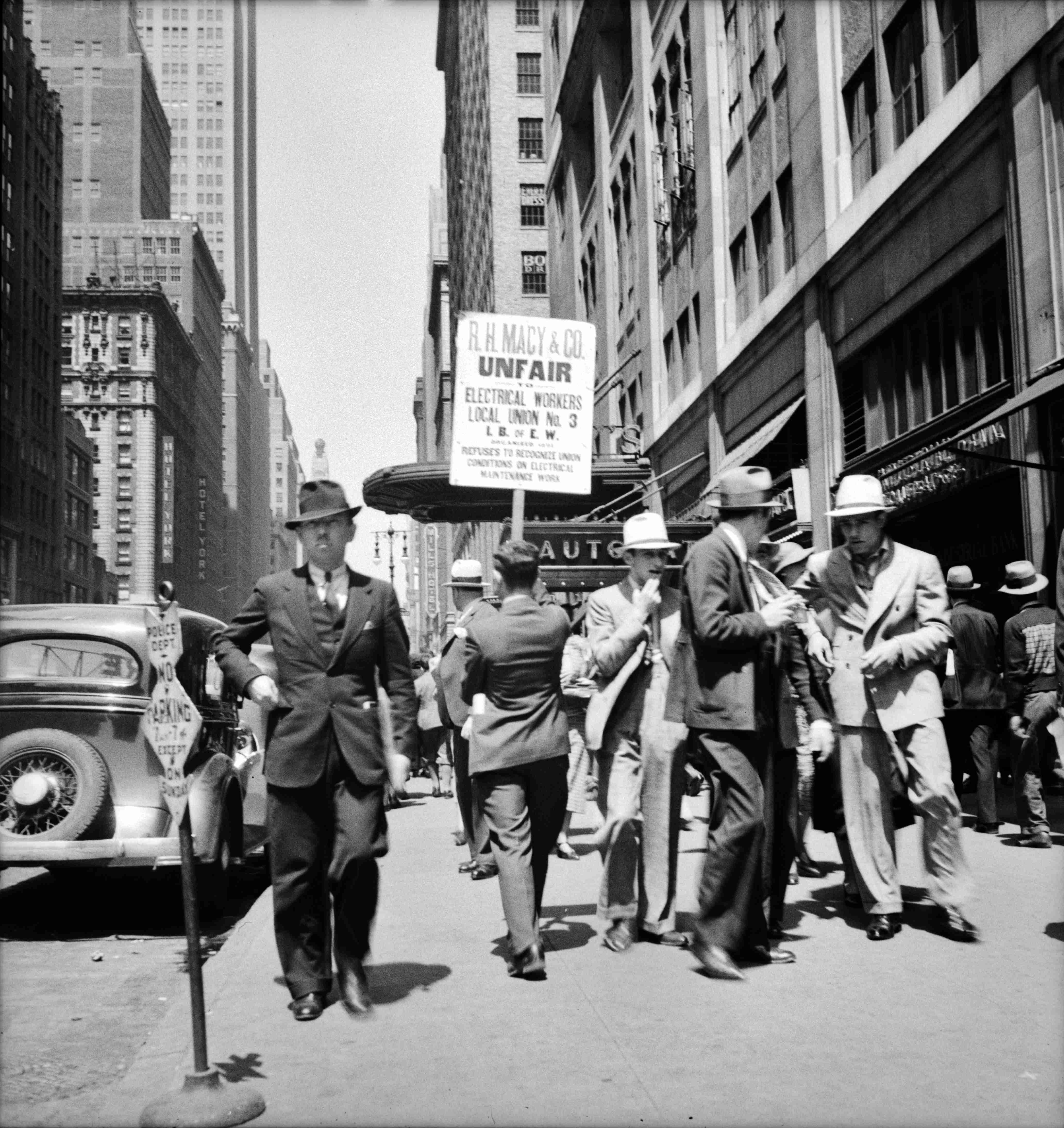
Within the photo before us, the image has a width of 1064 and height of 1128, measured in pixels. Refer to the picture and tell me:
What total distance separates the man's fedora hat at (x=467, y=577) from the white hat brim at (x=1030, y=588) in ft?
13.0

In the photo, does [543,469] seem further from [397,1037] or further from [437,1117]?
[437,1117]

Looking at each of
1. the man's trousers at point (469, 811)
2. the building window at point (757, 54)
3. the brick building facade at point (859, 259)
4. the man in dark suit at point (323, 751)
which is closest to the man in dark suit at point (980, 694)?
the brick building facade at point (859, 259)

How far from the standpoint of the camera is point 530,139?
77750 mm

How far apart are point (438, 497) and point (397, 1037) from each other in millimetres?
19689

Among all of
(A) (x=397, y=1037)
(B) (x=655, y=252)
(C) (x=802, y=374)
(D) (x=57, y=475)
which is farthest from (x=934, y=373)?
(D) (x=57, y=475)

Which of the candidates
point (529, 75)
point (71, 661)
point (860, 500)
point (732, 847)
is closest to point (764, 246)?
point (71, 661)

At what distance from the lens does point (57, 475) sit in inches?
3396

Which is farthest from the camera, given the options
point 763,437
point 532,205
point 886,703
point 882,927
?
point 532,205

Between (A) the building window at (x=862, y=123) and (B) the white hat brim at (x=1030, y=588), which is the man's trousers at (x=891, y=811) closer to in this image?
(B) the white hat brim at (x=1030, y=588)

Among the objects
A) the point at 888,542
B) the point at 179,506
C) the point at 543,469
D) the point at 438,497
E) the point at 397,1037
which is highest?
the point at 179,506

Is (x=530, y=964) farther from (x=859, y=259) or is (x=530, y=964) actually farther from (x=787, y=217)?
(x=787, y=217)

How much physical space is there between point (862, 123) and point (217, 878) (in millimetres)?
13221

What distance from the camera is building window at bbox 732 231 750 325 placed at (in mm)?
23234

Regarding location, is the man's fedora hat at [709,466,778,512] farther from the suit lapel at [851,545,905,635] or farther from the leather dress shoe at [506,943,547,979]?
the leather dress shoe at [506,943,547,979]
